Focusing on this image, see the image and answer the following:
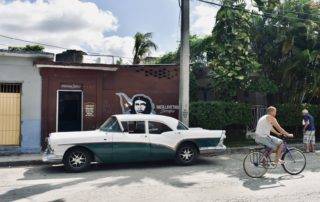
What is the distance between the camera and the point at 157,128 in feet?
41.4

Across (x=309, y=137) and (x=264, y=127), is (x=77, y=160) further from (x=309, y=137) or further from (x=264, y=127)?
(x=309, y=137)

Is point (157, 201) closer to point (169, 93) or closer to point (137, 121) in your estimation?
point (137, 121)

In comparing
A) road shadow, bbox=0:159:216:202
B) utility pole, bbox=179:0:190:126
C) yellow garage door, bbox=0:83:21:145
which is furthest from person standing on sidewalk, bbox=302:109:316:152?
yellow garage door, bbox=0:83:21:145

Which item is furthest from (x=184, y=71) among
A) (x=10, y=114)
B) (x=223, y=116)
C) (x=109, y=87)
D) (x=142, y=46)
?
(x=142, y=46)

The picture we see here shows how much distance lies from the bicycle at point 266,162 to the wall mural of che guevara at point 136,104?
22.9 ft

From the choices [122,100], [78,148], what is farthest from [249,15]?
[78,148]

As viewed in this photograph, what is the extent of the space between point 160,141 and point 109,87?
496 cm

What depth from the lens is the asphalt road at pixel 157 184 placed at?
8.49m

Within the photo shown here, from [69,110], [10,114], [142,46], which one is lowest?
[10,114]

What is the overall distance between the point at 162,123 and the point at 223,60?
24.7 ft

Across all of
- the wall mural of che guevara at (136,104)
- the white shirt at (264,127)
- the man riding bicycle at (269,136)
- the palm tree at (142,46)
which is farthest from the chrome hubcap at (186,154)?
the palm tree at (142,46)

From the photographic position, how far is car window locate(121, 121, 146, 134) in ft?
40.2

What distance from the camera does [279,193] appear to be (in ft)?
28.8

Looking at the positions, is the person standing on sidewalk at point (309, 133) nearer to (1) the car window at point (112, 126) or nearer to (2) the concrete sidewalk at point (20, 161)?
(1) the car window at point (112, 126)
